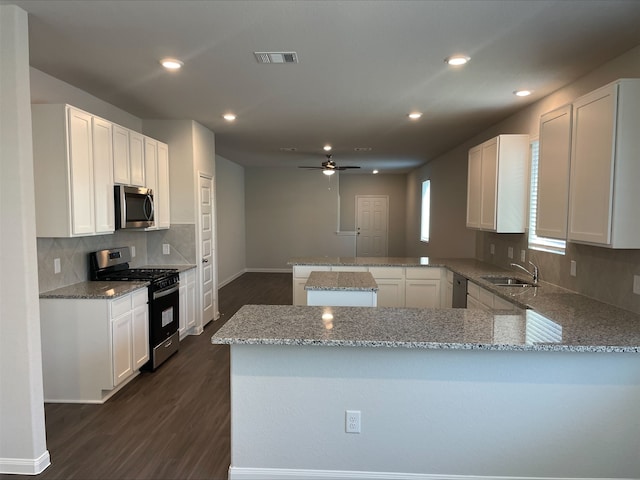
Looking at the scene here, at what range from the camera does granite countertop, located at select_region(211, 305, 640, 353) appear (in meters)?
1.85

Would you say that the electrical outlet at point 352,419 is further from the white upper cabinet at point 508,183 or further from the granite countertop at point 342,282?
the white upper cabinet at point 508,183

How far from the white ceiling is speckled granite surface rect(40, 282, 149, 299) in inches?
70.4

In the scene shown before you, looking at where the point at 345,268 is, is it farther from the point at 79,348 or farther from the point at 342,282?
the point at 79,348

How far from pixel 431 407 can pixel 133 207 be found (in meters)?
3.32

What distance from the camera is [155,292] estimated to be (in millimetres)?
3809

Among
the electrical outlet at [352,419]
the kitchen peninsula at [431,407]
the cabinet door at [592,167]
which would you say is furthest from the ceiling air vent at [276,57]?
the electrical outlet at [352,419]

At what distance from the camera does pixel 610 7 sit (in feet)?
6.75

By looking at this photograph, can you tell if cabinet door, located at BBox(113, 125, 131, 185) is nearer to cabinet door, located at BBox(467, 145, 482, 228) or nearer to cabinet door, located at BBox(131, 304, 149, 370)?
cabinet door, located at BBox(131, 304, 149, 370)

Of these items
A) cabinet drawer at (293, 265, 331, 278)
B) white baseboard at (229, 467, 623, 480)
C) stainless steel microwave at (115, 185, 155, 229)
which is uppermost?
stainless steel microwave at (115, 185, 155, 229)

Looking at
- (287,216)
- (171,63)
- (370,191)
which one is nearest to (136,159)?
(171,63)

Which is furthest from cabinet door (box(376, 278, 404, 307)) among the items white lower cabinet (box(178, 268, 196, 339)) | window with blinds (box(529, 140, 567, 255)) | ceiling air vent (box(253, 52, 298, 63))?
ceiling air vent (box(253, 52, 298, 63))

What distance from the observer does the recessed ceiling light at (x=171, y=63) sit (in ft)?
9.29

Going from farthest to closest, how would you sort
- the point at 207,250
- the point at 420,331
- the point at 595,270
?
the point at 207,250 < the point at 595,270 < the point at 420,331

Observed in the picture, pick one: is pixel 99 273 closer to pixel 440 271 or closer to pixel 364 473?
pixel 364 473
